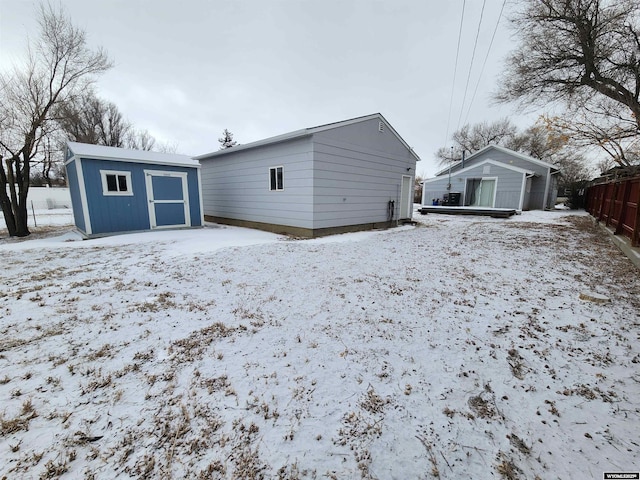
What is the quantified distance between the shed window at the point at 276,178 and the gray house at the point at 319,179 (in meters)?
0.03

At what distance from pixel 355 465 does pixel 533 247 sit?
7581mm

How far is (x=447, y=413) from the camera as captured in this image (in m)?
1.83

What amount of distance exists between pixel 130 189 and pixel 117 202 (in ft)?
1.88

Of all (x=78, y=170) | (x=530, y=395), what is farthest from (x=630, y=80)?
(x=78, y=170)

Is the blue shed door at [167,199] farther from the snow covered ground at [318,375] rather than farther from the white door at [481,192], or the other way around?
the white door at [481,192]

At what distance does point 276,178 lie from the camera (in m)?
9.31

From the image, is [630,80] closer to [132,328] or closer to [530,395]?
[530,395]

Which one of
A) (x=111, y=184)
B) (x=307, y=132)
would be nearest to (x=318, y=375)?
(x=307, y=132)

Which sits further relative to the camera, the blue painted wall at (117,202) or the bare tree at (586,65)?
the bare tree at (586,65)

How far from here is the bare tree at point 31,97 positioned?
950 centimetres

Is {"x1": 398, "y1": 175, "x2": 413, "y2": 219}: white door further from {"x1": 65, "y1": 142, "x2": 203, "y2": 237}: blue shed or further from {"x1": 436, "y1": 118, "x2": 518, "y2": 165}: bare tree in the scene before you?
{"x1": 436, "y1": 118, "x2": 518, "y2": 165}: bare tree

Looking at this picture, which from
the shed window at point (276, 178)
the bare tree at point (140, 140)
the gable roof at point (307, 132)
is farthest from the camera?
the bare tree at point (140, 140)

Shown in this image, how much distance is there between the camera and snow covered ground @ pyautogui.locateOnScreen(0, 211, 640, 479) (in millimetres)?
1504

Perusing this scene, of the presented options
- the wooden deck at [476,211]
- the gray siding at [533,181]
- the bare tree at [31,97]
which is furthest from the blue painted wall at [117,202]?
the gray siding at [533,181]
